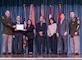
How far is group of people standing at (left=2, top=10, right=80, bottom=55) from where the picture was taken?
28.0 feet

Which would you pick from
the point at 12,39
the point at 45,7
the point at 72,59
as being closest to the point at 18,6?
the point at 45,7

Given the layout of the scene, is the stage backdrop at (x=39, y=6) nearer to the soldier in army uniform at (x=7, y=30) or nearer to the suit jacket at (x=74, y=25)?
the suit jacket at (x=74, y=25)

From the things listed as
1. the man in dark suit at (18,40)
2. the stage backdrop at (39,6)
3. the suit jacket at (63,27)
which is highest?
the stage backdrop at (39,6)

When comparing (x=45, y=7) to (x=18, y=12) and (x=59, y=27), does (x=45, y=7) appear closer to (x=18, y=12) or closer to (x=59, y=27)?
(x=18, y=12)

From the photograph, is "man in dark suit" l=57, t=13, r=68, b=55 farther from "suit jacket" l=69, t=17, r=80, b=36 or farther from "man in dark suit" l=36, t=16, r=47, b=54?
"man in dark suit" l=36, t=16, r=47, b=54

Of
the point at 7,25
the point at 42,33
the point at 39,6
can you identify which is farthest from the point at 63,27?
the point at 39,6

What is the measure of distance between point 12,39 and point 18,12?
1606mm

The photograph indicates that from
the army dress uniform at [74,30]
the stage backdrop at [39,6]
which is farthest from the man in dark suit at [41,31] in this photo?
the stage backdrop at [39,6]

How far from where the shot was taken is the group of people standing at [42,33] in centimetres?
853

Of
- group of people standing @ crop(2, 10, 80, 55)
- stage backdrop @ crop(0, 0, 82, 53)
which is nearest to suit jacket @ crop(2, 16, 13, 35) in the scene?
group of people standing @ crop(2, 10, 80, 55)

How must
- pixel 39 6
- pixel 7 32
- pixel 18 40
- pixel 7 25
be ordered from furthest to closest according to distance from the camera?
1. pixel 39 6
2. pixel 18 40
3. pixel 7 32
4. pixel 7 25

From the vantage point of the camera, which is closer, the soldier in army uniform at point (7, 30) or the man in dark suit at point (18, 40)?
the soldier in army uniform at point (7, 30)

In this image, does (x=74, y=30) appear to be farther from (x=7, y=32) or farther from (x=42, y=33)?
(x=7, y=32)

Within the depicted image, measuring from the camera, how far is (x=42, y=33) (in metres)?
8.63
